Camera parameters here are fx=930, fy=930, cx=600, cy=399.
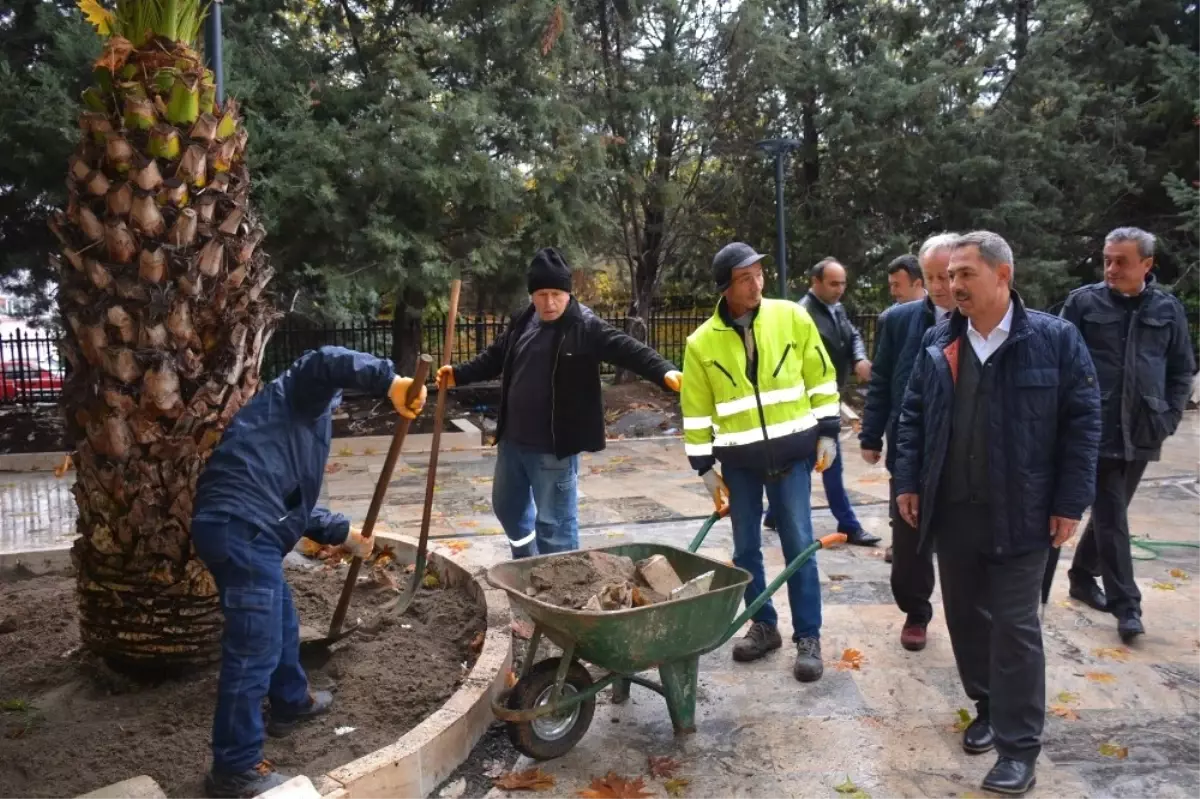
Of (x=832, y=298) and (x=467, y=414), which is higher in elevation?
(x=832, y=298)

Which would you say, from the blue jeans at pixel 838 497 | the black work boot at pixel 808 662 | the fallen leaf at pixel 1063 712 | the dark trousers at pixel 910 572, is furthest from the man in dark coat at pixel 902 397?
the blue jeans at pixel 838 497

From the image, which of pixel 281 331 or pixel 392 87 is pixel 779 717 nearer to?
pixel 392 87

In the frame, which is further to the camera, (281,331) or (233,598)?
(281,331)

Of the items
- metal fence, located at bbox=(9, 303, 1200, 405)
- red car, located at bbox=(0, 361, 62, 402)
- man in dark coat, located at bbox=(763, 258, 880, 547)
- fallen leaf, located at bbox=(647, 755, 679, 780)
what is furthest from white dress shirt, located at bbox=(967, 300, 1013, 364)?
red car, located at bbox=(0, 361, 62, 402)

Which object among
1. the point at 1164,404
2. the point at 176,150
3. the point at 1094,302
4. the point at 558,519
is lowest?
the point at 558,519

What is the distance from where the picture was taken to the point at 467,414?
1305cm

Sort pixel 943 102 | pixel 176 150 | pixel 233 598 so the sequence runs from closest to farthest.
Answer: pixel 233 598
pixel 176 150
pixel 943 102

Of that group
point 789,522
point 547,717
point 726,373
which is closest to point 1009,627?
point 789,522

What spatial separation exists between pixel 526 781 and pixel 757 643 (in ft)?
5.01

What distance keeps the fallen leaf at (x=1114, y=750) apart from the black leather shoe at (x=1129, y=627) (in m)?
1.20

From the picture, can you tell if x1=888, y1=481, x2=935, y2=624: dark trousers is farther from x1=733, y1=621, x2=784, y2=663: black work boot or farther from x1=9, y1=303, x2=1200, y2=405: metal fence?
x1=9, y1=303, x2=1200, y2=405: metal fence

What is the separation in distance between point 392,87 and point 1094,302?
9.14 m

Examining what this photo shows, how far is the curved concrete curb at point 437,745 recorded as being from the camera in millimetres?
3027

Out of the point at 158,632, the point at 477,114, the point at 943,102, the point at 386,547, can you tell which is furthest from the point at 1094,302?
the point at 943,102
